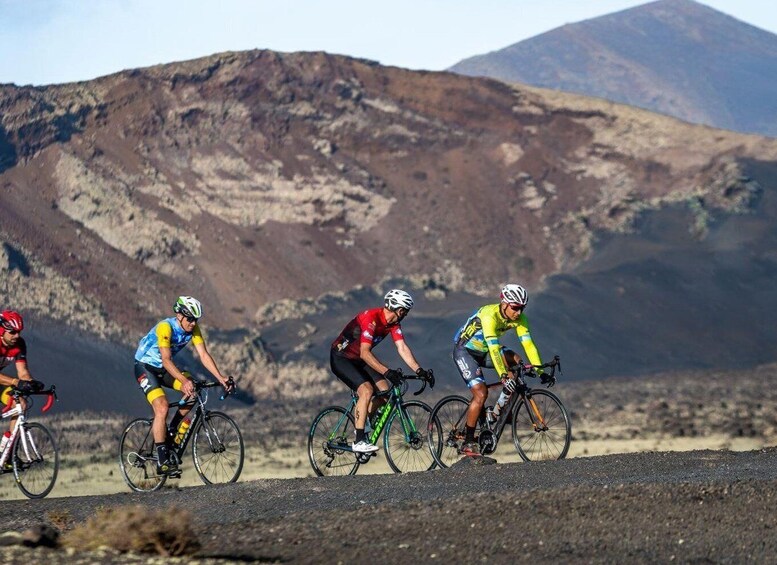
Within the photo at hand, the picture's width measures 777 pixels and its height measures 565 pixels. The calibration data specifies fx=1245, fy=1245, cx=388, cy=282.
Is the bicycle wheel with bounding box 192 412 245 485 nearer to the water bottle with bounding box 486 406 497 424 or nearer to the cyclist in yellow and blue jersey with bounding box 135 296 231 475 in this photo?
the cyclist in yellow and blue jersey with bounding box 135 296 231 475

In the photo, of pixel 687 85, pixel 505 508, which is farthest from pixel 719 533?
pixel 687 85

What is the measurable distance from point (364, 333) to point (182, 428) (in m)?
2.21

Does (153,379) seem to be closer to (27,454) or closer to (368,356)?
(27,454)

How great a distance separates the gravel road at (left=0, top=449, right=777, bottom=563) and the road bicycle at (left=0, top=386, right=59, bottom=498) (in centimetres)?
122

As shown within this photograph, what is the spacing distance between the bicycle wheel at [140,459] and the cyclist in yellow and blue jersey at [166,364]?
24cm

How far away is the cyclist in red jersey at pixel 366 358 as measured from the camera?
1332 cm

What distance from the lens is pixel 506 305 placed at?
13.5 meters

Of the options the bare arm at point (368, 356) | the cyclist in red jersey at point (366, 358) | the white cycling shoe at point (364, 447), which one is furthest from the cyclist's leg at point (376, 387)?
the white cycling shoe at point (364, 447)

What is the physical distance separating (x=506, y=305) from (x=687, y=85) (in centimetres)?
16373

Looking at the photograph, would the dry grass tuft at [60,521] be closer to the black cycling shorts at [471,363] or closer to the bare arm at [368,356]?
the bare arm at [368,356]

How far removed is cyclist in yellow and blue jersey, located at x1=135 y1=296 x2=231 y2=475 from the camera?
12.8m

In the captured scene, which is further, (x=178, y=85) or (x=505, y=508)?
(x=178, y=85)

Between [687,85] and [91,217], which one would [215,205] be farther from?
[687,85]

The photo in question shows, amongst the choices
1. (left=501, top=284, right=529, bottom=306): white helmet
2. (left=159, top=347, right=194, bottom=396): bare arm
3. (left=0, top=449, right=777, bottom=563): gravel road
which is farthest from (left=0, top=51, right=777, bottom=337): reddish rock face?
(left=0, top=449, right=777, bottom=563): gravel road
